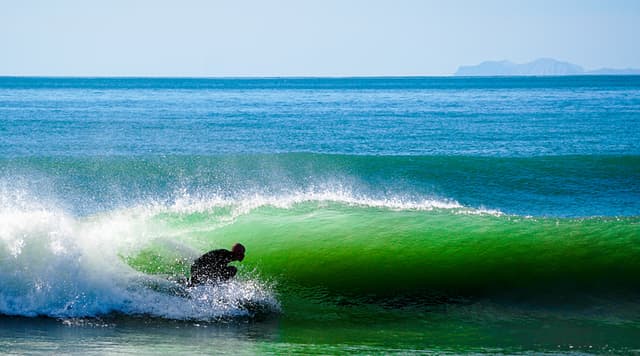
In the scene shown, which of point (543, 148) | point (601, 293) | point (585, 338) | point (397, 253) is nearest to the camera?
point (585, 338)

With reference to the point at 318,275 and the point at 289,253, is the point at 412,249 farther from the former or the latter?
the point at 289,253

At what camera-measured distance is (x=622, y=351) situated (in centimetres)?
856

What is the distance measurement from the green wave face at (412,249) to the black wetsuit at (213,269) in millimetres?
854

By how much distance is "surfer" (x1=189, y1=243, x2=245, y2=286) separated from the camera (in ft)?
32.3

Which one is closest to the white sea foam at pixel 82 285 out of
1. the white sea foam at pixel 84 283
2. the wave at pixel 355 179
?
the white sea foam at pixel 84 283

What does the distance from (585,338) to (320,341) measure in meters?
2.73

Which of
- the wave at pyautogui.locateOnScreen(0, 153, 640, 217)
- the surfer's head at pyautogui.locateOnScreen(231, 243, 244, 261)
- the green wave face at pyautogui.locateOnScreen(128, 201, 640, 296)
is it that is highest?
the surfer's head at pyautogui.locateOnScreen(231, 243, 244, 261)

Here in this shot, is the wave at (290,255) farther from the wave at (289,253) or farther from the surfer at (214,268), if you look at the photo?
the surfer at (214,268)

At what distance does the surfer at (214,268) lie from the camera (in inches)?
388

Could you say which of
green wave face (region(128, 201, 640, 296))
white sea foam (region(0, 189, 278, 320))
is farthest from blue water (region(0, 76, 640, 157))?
white sea foam (region(0, 189, 278, 320))

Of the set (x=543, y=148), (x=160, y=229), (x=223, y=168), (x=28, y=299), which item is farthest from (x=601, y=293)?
(x=543, y=148)

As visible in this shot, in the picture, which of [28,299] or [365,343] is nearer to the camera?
[365,343]

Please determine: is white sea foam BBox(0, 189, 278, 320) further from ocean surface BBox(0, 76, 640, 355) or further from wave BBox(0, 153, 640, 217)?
wave BBox(0, 153, 640, 217)

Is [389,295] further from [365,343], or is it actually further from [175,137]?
[175,137]
